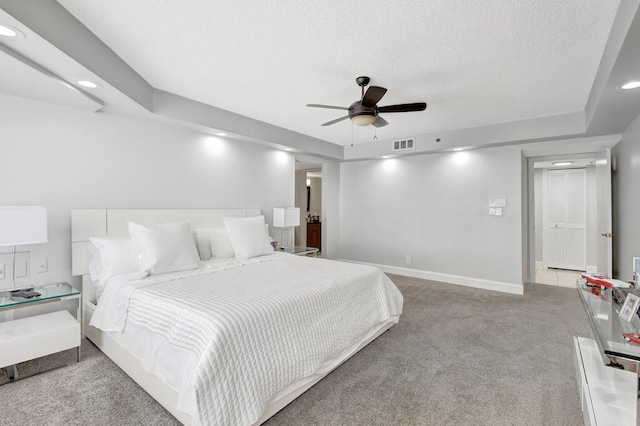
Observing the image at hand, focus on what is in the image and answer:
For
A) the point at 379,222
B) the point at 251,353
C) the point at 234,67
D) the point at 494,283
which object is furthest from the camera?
the point at 379,222

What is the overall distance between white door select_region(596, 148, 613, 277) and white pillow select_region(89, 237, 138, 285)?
A: 5.47 m

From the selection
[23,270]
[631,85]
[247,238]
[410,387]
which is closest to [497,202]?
[631,85]

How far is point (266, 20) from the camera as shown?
200cm

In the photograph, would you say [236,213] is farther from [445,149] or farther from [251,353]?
[445,149]

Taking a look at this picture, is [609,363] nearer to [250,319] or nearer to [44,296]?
[250,319]

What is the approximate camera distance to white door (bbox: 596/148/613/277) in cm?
377

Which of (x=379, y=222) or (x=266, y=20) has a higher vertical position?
(x=266, y=20)

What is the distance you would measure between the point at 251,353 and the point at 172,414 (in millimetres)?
680

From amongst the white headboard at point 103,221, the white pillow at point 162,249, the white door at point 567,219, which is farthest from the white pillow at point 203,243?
the white door at point 567,219

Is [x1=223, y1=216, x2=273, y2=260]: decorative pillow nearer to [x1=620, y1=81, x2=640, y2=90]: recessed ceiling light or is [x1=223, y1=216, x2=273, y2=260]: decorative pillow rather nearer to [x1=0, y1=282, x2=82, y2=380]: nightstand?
[x1=0, y1=282, x2=82, y2=380]: nightstand

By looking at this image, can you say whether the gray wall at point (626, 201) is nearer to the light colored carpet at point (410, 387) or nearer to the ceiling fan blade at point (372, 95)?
the light colored carpet at point (410, 387)

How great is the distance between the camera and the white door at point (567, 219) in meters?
6.08

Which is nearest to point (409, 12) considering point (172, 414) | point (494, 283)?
point (172, 414)

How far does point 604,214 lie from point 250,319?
15.6 ft
